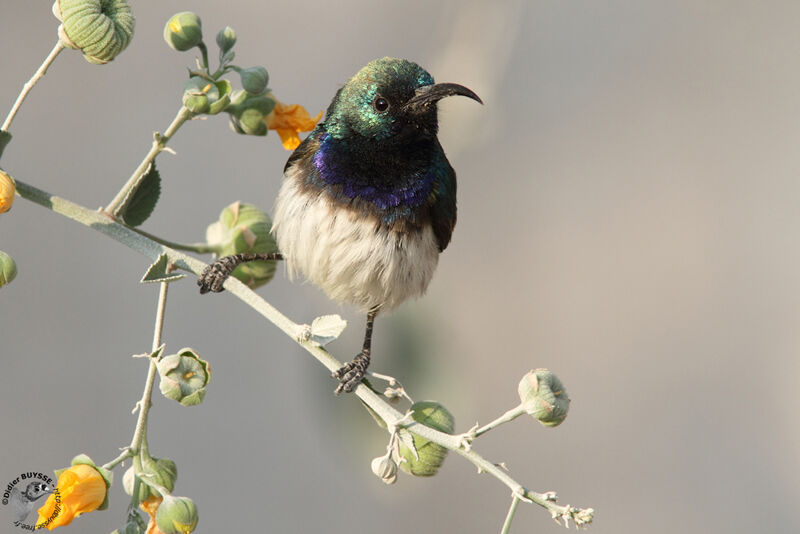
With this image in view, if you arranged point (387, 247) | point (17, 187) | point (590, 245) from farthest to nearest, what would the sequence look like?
point (590, 245) < point (387, 247) < point (17, 187)

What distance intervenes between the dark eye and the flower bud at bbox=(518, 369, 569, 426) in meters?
0.98

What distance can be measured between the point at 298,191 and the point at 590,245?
13.6 feet

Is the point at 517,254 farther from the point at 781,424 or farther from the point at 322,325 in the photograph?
the point at 322,325

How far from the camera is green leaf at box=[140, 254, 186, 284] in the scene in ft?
5.26

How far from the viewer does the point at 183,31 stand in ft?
6.20

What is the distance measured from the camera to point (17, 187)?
5.34 feet

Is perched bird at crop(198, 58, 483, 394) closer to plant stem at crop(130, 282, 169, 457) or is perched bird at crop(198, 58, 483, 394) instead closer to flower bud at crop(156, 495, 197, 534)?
plant stem at crop(130, 282, 169, 457)

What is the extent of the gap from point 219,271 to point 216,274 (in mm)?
16

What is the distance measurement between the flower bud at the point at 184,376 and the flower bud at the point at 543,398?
1.91 feet

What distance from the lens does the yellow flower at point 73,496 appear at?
5.16 ft

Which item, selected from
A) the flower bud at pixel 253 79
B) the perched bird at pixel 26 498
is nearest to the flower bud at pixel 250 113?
the flower bud at pixel 253 79

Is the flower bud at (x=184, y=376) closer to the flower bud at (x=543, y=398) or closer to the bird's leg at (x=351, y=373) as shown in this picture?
the bird's leg at (x=351, y=373)

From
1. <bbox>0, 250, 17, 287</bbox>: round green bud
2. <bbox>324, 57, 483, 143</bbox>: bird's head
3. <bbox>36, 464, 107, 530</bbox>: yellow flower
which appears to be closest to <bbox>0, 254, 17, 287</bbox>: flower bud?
<bbox>0, 250, 17, 287</bbox>: round green bud

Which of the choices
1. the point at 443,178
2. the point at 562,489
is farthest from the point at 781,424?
the point at 443,178
